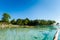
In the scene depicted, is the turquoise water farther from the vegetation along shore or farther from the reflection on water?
the vegetation along shore

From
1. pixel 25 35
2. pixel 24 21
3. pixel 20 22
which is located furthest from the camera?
pixel 24 21

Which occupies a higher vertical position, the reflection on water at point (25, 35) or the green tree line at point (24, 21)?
the green tree line at point (24, 21)

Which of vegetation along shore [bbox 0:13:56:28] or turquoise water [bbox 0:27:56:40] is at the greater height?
vegetation along shore [bbox 0:13:56:28]

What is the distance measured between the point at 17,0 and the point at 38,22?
20.6 feet

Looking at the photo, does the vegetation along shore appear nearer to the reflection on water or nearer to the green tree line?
the green tree line

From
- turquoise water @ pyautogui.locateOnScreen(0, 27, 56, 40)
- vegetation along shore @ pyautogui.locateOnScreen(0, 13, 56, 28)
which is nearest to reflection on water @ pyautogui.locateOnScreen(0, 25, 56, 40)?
turquoise water @ pyautogui.locateOnScreen(0, 27, 56, 40)

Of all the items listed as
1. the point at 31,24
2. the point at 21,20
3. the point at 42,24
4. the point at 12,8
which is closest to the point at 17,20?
the point at 21,20

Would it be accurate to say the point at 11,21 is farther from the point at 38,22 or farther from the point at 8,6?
the point at 8,6

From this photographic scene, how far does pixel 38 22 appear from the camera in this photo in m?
13.4

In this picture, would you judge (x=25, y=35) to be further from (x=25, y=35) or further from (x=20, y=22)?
(x=20, y=22)

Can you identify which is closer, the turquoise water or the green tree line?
the turquoise water

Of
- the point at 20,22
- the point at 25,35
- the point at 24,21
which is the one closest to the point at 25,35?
the point at 25,35

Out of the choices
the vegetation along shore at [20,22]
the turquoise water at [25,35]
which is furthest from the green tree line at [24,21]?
the turquoise water at [25,35]

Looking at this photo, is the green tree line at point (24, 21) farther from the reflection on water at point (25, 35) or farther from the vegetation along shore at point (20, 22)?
the reflection on water at point (25, 35)
